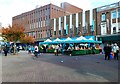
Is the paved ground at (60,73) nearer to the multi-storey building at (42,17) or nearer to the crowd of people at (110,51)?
the crowd of people at (110,51)

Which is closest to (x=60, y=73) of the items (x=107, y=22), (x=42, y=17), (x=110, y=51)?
(x=110, y=51)

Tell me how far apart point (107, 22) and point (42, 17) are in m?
28.8

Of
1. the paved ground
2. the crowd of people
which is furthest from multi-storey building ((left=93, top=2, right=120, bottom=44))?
the paved ground

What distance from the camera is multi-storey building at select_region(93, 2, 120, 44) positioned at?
39188mm

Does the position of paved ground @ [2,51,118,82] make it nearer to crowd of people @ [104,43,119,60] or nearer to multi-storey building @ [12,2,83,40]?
crowd of people @ [104,43,119,60]

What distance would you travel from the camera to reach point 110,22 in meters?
40.6

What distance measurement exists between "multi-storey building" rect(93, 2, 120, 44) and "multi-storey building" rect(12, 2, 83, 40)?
708 inches

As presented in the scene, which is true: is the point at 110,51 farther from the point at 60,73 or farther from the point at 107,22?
the point at 107,22

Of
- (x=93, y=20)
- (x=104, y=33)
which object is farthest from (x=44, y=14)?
(x=104, y=33)

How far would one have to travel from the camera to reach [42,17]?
65062mm

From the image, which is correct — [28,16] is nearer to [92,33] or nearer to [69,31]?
[69,31]

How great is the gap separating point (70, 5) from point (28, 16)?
15.8 metres

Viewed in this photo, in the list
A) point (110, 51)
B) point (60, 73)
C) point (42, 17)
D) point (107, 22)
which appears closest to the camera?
point (60, 73)

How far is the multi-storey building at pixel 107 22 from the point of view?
1543 inches
